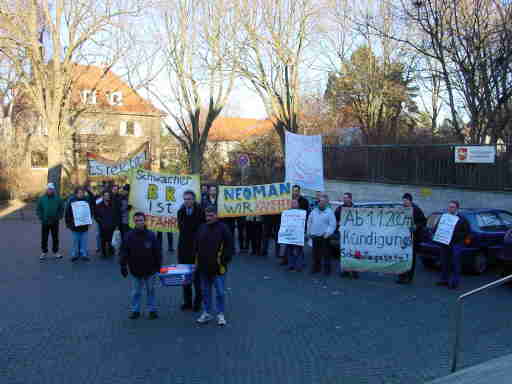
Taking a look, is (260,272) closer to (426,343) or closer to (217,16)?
(426,343)

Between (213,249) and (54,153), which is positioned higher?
(54,153)

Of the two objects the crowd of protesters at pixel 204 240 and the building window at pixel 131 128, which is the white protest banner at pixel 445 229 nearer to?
the crowd of protesters at pixel 204 240

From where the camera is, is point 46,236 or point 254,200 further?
point 254,200

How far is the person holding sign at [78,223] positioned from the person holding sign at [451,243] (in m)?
8.02

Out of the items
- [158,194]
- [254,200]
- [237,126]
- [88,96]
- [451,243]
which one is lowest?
[451,243]

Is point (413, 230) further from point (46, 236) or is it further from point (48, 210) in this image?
point (46, 236)

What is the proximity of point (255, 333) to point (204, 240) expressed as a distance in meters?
1.45

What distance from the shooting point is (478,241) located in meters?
11.1

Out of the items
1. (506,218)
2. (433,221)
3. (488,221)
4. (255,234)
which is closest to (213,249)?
(255,234)

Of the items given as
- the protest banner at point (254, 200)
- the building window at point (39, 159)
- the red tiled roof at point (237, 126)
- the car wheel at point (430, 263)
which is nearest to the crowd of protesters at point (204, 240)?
the protest banner at point (254, 200)

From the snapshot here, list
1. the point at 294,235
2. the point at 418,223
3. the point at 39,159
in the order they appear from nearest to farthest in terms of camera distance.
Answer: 1. the point at 294,235
2. the point at 418,223
3. the point at 39,159

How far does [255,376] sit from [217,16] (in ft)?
64.6

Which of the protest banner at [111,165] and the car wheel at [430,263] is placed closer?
the car wheel at [430,263]

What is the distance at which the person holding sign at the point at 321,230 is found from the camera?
1119cm
